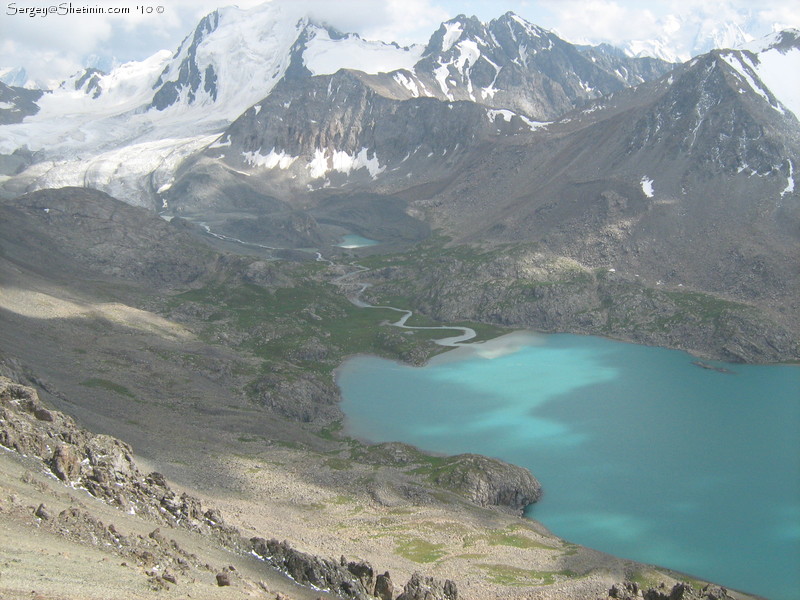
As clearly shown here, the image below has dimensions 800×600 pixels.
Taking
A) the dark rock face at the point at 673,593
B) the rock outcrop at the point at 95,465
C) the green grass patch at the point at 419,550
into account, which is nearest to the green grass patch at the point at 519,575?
the green grass patch at the point at 419,550

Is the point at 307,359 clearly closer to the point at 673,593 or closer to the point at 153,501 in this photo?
the point at 153,501

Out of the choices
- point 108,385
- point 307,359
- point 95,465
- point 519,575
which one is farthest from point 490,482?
point 307,359

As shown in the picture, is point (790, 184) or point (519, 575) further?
point (790, 184)

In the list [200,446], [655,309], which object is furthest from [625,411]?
[200,446]

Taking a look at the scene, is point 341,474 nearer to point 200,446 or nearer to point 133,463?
point 200,446

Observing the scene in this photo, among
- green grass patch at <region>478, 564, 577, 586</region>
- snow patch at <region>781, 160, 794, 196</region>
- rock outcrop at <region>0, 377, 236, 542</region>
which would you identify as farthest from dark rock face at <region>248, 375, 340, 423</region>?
snow patch at <region>781, 160, 794, 196</region>

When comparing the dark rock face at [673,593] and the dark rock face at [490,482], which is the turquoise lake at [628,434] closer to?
the dark rock face at [490,482]
